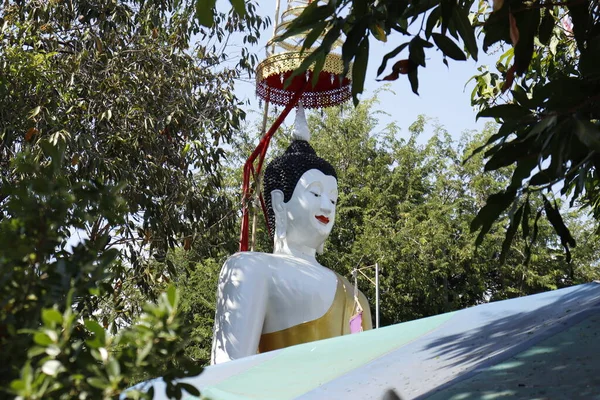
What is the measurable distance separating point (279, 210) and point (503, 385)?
3695mm

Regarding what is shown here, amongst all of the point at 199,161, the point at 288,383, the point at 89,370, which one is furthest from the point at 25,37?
the point at 89,370

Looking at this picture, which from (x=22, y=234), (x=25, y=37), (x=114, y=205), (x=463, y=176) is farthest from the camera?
(x=463, y=176)

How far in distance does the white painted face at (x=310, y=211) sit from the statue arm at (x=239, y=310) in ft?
2.11

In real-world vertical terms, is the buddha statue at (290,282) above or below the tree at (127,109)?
below

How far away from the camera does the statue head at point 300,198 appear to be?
564cm

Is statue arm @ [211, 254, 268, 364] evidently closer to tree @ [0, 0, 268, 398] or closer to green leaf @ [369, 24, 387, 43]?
tree @ [0, 0, 268, 398]

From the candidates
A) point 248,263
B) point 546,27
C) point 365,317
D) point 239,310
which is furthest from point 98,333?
point 365,317

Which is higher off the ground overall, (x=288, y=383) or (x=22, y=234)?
(x=22, y=234)

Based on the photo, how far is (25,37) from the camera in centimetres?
703

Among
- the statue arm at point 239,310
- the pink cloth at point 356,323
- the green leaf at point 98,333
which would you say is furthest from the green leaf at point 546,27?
the pink cloth at point 356,323

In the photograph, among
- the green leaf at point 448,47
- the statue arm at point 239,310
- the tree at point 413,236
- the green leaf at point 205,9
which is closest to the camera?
the green leaf at point 205,9

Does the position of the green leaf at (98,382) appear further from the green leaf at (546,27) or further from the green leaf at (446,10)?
the green leaf at (546,27)

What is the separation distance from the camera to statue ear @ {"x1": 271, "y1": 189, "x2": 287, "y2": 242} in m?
5.72

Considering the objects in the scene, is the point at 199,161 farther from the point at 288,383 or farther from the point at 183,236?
the point at 288,383
